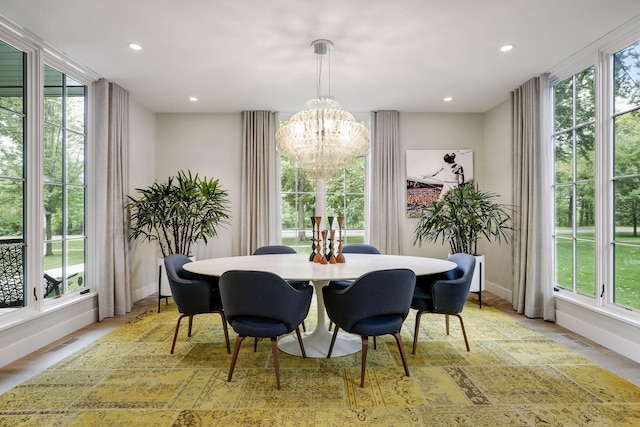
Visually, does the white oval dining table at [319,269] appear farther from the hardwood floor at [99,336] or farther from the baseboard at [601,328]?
the baseboard at [601,328]

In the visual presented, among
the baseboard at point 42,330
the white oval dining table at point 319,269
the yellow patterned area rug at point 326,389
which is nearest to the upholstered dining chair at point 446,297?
the white oval dining table at point 319,269

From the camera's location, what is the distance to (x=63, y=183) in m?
3.87

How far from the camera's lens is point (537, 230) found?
4.21 meters

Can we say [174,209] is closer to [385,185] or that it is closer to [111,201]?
[111,201]

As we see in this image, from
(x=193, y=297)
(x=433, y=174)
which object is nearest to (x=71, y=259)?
(x=193, y=297)

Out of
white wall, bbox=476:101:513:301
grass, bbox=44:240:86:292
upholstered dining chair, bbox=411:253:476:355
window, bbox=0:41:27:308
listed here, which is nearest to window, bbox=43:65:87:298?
grass, bbox=44:240:86:292

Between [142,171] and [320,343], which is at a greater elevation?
[142,171]

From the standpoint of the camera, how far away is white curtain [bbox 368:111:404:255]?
18.2ft

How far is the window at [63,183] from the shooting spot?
3643mm

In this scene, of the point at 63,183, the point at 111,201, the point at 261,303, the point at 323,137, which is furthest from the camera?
the point at 111,201

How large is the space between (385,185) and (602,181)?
2.75m

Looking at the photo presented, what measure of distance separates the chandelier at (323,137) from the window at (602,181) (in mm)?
2329

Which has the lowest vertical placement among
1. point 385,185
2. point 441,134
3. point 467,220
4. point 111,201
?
point 467,220

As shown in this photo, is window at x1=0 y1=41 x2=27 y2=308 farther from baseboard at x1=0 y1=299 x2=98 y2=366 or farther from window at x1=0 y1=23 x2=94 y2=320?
baseboard at x1=0 y1=299 x2=98 y2=366
